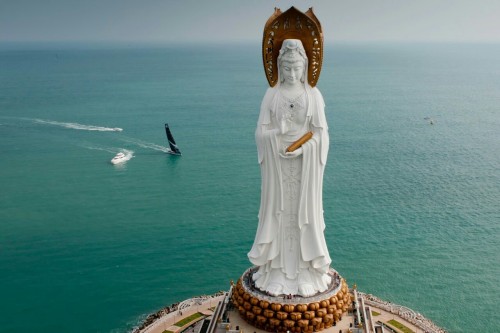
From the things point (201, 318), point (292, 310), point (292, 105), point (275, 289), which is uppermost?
point (292, 105)

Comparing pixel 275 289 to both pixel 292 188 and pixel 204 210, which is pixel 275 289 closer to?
pixel 292 188

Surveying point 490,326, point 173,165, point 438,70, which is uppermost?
point 438,70

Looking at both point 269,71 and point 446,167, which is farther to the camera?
point 446,167

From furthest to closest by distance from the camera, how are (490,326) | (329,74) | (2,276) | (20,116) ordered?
(329,74) < (20,116) < (2,276) < (490,326)

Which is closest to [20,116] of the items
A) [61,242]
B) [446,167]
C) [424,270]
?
[61,242]

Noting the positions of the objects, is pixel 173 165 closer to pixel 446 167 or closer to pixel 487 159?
pixel 446 167

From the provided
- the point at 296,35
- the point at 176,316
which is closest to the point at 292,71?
the point at 296,35

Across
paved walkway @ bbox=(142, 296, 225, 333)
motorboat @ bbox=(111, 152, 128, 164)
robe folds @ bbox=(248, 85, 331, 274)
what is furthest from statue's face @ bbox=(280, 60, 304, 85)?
motorboat @ bbox=(111, 152, 128, 164)
